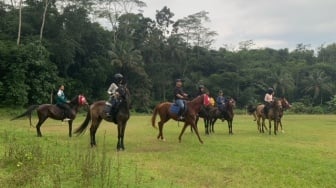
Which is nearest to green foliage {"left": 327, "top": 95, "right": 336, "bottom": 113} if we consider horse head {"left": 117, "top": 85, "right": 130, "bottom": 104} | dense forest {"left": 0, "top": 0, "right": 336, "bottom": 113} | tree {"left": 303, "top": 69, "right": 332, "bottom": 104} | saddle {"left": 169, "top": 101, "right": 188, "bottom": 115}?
dense forest {"left": 0, "top": 0, "right": 336, "bottom": 113}

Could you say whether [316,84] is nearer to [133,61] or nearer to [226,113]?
[133,61]

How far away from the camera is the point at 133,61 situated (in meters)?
54.8

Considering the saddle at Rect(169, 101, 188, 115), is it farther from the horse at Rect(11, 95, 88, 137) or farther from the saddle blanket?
the horse at Rect(11, 95, 88, 137)

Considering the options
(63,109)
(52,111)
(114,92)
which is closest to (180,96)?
(114,92)

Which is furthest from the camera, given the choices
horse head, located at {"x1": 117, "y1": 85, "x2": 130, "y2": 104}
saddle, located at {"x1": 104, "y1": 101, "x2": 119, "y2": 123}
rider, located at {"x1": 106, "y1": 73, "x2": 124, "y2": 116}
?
saddle, located at {"x1": 104, "y1": 101, "x2": 119, "y2": 123}

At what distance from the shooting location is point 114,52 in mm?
54875

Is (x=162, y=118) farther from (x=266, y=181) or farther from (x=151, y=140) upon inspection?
(x=266, y=181)

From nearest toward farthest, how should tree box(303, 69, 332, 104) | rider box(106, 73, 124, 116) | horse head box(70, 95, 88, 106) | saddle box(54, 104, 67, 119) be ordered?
rider box(106, 73, 124, 116) < saddle box(54, 104, 67, 119) < horse head box(70, 95, 88, 106) < tree box(303, 69, 332, 104)

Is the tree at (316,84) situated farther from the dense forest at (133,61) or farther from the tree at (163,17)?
the tree at (163,17)

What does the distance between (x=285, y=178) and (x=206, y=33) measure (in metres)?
64.3

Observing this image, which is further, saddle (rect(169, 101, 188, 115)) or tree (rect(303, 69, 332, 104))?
tree (rect(303, 69, 332, 104))

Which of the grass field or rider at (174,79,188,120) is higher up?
rider at (174,79,188,120)

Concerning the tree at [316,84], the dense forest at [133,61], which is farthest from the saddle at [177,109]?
the tree at [316,84]

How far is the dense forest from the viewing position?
40219mm
